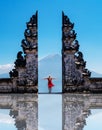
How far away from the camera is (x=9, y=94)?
29.1 metres

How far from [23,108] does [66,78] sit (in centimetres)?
229

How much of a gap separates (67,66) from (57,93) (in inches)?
49.5

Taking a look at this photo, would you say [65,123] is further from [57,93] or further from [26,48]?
[26,48]

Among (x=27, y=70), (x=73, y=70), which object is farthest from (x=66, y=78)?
(x=27, y=70)

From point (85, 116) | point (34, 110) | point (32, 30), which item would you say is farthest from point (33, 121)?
point (32, 30)

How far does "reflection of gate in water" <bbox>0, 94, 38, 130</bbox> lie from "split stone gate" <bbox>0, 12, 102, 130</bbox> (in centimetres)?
4

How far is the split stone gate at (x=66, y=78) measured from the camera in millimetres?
28875

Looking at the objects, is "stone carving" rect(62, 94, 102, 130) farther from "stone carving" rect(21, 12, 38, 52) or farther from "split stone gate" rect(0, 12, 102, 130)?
"stone carving" rect(21, 12, 38, 52)

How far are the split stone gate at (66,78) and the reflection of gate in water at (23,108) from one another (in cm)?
4

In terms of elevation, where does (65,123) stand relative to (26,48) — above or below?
below

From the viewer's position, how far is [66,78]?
1149 inches

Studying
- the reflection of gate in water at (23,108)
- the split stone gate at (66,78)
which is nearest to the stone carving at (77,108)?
the split stone gate at (66,78)

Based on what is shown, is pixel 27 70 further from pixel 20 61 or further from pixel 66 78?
pixel 66 78

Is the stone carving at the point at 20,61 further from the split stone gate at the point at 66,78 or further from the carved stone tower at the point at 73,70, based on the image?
the carved stone tower at the point at 73,70
